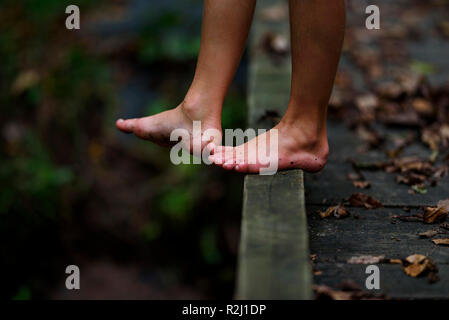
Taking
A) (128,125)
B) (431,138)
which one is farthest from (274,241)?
(431,138)

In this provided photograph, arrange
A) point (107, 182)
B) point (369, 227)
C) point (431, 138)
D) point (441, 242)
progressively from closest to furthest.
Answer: point (441, 242), point (369, 227), point (431, 138), point (107, 182)

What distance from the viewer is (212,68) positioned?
6.20ft

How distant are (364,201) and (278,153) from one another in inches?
15.8

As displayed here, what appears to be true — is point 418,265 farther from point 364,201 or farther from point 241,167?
point 241,167

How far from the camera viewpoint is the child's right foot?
192 centimetres

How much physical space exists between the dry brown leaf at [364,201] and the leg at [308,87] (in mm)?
205

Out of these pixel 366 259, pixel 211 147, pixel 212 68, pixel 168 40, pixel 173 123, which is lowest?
pixel 366 259

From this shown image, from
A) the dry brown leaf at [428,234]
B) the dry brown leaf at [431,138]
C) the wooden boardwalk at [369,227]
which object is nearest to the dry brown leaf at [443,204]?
the wooden boardwalk at [369,227]

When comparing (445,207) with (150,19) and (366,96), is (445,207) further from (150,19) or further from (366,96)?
(150,19)

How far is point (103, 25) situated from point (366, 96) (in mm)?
2733

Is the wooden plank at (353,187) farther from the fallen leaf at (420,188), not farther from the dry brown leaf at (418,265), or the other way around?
the dry brown leaf at (418,265)

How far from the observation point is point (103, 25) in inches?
185
